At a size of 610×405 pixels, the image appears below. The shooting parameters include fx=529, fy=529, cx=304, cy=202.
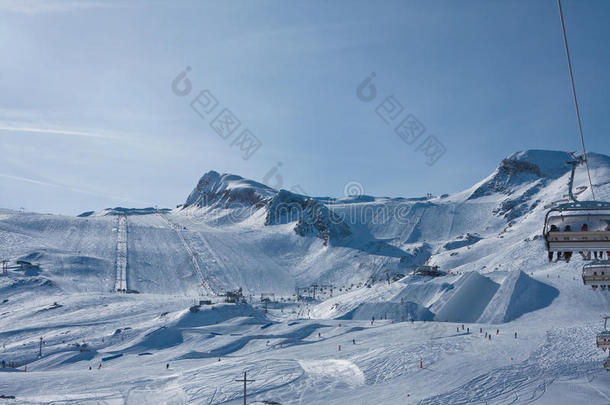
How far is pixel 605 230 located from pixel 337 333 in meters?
41.7

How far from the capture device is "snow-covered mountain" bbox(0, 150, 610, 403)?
51938 mm

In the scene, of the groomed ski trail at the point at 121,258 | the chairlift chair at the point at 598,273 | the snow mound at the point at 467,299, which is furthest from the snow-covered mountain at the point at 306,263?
the chairlift chair at the point at 598,273

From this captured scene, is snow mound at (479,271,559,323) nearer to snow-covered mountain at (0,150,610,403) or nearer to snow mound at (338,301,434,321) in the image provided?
snow-covered mountain at (0,150,610,403)

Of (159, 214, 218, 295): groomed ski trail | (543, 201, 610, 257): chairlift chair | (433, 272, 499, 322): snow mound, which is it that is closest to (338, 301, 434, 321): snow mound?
(433, 272, 499, 322): snow mound

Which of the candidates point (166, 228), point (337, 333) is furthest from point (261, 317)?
point (166, 228)

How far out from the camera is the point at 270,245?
4911 inches

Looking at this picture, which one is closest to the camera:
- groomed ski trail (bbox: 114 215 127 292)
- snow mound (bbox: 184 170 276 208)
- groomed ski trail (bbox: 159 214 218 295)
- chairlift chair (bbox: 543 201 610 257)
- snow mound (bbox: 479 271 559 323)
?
chairlift chair (bbox: 543 201 610 257)

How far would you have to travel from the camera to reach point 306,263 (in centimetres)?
11444

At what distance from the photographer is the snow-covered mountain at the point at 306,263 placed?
170ft

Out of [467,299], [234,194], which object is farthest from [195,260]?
[234,194]

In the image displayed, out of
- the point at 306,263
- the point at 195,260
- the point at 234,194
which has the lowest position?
the point at 306,263

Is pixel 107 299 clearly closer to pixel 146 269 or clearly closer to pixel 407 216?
pixel 146 269

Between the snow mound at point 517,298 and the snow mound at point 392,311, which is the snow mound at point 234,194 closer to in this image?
the snow mound at point 392,311

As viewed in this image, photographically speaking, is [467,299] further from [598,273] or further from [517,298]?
[598,273]
